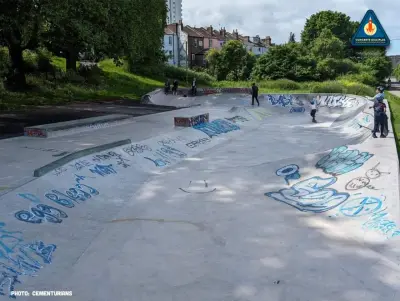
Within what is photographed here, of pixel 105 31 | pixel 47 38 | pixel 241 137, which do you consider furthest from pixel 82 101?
pixel 241 137

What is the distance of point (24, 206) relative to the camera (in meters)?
7.36

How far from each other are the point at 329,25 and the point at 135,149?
288 ft

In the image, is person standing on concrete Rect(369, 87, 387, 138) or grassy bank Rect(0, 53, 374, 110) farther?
grassy bank Rect(0, 53, 374, 110)

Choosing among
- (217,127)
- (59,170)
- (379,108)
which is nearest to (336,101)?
(217,127)

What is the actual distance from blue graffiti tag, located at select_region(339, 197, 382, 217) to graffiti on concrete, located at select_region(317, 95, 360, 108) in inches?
842

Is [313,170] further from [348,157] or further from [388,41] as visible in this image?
[388,41]

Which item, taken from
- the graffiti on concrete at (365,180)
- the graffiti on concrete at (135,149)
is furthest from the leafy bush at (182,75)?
the graffiti on concrete at (365,180)

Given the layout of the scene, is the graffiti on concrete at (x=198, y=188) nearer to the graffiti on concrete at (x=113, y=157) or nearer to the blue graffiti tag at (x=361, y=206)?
the graffiti on concrete at (x=113, y=157)

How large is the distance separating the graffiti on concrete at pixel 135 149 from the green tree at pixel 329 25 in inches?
3294

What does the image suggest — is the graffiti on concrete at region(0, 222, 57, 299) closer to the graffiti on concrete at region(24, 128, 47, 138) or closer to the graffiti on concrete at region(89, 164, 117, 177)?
the graffiti on concrete at region(89, 164, 117, 177)

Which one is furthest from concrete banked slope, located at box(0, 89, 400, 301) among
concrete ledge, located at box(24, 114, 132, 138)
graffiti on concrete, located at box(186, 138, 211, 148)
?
concrete ledge, located at box(24, 114, 132, 138)

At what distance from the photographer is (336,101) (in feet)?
97.4

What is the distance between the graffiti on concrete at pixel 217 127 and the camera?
59.5 feet

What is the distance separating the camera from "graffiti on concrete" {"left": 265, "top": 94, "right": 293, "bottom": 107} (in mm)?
30516
